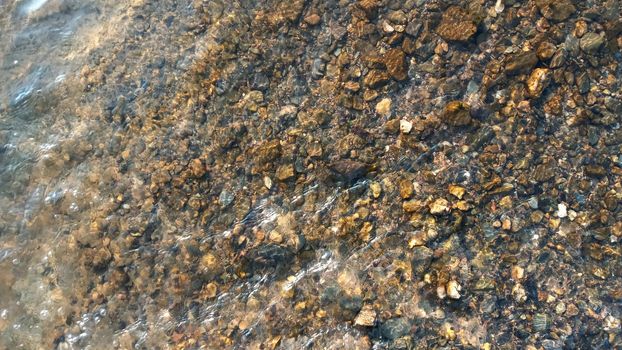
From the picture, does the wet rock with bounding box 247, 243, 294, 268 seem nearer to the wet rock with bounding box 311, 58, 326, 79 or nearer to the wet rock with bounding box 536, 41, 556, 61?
the wet rock with bounding box 311, 58, 326, 79

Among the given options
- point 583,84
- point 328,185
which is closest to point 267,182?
point 328,185

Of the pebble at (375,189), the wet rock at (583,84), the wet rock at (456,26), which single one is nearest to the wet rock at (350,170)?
the pebble at (375,189)

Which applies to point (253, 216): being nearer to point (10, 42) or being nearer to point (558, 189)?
point (558, 189)

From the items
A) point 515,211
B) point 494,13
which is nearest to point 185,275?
point 515,211

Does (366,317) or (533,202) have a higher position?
(533,202)

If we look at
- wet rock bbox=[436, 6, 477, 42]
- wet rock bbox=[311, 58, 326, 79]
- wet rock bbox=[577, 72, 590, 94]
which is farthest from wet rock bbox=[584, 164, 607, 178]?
wet rock bbox=[311, 58, 326, 79]

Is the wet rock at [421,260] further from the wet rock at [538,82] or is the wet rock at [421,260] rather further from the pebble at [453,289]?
the wet rock at [538,82]

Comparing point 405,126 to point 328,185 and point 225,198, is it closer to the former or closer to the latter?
point 328,185
